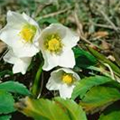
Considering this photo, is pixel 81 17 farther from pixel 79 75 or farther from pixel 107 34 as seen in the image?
pixel 79 75

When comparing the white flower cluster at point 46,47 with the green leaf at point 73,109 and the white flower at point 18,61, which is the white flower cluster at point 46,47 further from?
the green leaf at point 73,109

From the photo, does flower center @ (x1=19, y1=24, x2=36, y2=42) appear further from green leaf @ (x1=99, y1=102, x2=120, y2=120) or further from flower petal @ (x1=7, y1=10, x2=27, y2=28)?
green leaf @ (x1=99, y1=102, x2=120, y2=120)

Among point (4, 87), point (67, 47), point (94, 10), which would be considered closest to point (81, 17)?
point (94, 10)

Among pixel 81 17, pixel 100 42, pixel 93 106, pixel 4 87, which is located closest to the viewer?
pixel 93 106

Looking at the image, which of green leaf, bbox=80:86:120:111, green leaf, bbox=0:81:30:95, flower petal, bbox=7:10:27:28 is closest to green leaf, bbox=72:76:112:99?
green leaf, bbox=80:86:120:111

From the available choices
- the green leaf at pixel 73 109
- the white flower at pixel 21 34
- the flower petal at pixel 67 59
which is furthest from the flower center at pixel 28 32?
the green leaf at pixel 73 109

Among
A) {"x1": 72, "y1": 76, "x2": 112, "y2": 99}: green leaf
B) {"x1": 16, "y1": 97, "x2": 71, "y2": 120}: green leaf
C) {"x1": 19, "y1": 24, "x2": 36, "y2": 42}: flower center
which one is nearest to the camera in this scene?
{"x1": 16, "y1": 97, "x2": 71, "y2": 120}: green leaf
